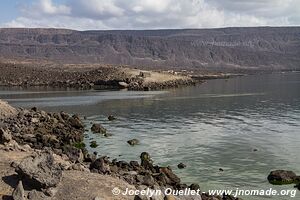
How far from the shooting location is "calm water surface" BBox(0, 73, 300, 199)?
25.4m

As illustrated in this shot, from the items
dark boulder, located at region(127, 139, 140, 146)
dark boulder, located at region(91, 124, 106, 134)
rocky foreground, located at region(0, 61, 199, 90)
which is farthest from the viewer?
rocky foreground, located at region(0, 61, 199, 90)

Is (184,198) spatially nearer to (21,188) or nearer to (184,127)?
(21,188)

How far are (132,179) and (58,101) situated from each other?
4561 cm

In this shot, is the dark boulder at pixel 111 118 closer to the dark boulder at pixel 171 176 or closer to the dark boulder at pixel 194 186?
the dark boulder at pixel 171 176

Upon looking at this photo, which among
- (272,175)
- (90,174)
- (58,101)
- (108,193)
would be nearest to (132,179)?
(90,174)

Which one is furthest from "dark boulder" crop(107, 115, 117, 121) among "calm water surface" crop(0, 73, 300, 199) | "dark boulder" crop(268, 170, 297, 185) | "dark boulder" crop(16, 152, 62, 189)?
"dark boulder" crop(16, 152, 62, 189)

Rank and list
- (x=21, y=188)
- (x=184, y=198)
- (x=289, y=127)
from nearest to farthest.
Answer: (x=21, y=188) → (x=184, y=198) → (x=289, y=127)

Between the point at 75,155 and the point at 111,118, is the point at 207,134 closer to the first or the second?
the point at 111,118

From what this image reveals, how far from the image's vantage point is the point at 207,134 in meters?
36.5

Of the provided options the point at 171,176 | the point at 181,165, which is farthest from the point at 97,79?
the point at 171,176

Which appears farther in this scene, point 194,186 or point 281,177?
point 281,177

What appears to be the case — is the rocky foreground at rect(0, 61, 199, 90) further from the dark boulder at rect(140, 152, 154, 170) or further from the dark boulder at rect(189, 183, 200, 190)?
the dark boulder at rect(189, 183, 200, 190)

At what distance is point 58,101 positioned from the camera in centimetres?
6381

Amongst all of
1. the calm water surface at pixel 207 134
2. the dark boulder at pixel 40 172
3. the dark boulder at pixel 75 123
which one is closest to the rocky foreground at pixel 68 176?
the dark boulder at pixel 40 172
